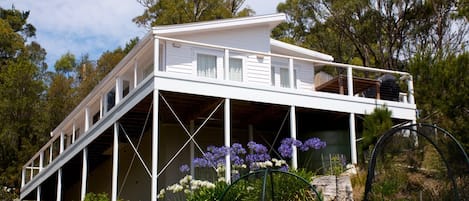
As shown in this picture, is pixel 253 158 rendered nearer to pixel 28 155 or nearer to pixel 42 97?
pixel 28 155

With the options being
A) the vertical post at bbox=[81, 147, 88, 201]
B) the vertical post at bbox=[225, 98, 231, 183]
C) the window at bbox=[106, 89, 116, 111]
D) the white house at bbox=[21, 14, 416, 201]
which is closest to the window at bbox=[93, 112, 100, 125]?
the white house at bbox=[21, 14, 416, 201]

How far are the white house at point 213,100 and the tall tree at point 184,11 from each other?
1144cm

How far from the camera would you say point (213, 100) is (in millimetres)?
15500

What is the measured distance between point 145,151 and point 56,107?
614 inches

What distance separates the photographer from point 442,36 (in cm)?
2705

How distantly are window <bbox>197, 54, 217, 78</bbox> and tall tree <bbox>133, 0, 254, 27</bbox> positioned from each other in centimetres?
1430

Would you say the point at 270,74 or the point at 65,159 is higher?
the point at 270,74

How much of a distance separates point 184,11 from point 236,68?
15.1 m

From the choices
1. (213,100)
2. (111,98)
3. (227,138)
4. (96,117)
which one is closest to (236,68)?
(213,100)

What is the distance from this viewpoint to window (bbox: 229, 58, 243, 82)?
17078mm

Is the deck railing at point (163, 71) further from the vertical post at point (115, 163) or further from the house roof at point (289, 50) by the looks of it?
the vertical post at point (115, 163)

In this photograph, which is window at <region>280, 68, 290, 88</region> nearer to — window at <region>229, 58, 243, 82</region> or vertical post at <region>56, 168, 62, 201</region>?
window at <region>229, 58, 243, 82</region>

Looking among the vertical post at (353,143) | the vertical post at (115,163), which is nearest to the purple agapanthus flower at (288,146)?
the vertical post at (353,143)

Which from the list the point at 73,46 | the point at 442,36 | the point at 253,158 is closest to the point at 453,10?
the point at 442,36
